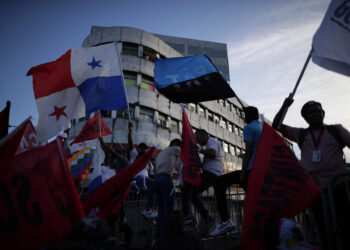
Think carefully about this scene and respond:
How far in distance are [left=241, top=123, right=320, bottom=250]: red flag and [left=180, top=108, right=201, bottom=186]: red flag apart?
1.73 meters

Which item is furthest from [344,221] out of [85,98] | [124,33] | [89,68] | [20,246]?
[124,33]

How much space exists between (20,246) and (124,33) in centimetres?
2237

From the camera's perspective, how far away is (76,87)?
6043 mm

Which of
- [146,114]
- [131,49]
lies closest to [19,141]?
[146,114]

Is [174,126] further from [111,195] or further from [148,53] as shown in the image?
[111,195]

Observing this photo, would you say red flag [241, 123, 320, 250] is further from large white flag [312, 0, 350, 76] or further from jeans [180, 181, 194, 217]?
jeans [180, 181, 194, 217]

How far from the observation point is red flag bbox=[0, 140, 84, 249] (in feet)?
8.57

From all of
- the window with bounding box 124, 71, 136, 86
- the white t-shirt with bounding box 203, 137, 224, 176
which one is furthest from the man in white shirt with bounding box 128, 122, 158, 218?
the window with bounding box 124, 71, 136, 86

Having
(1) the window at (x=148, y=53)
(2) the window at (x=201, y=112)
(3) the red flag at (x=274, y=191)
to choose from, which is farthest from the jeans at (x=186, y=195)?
(2) the window at (x=201, y=112)

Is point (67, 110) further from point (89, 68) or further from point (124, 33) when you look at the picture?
point (124, 33)

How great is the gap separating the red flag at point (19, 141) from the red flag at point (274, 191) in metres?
3.13

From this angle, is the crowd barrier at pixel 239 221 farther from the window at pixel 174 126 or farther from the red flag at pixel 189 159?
the window at pixel 174 126

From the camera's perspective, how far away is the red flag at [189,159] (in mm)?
4676

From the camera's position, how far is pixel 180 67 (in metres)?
6.33
